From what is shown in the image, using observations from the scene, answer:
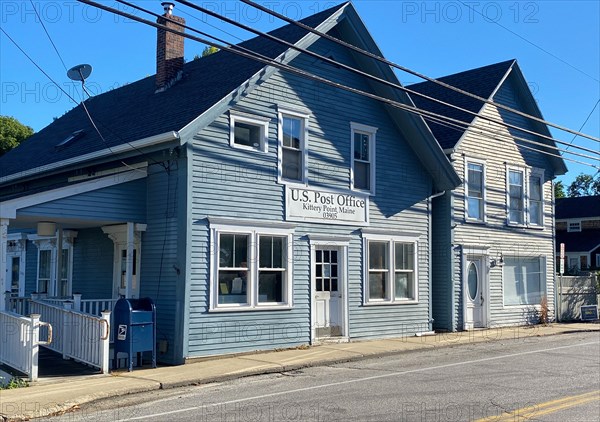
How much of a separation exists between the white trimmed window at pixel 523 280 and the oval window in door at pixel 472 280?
1.59 metres

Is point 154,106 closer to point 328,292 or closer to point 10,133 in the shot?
point 328,292

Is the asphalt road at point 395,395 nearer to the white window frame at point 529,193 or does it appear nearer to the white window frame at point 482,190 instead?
the white window frame at point 482,190

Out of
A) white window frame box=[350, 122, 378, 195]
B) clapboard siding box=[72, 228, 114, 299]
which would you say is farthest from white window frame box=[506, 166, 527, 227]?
clapboard siding box=[72, 228, 114, 299]

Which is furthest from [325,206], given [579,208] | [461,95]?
[579,208]

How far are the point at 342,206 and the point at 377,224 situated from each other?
141cm

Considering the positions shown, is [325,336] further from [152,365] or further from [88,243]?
[88,243]

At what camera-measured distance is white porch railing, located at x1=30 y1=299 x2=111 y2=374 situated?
487 inches

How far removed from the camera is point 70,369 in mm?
13039

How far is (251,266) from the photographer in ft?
49.1

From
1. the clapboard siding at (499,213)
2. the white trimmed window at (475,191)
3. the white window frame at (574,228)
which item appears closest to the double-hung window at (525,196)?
the clapboard siding at (499,213)

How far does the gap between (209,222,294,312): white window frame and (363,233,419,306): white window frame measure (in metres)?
2.62

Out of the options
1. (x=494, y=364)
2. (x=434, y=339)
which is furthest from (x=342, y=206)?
(x=494, y=364)

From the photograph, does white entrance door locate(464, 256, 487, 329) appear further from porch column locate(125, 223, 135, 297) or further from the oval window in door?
porch column locate(125, 223, 135, 297)

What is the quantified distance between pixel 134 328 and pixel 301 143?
20.2 feet
